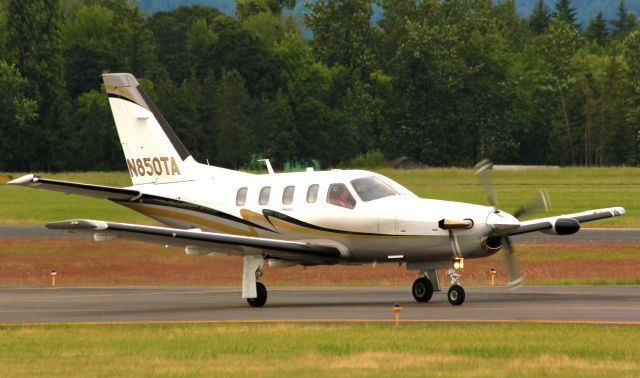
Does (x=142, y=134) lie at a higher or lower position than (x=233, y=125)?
lower

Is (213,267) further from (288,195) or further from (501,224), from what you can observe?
(501,224)

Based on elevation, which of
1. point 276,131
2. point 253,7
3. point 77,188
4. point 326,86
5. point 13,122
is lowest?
point 77,188

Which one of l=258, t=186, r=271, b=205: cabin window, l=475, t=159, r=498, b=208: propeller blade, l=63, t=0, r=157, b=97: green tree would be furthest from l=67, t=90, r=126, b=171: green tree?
l=475, t=159, r=498, b=208: propeller blade

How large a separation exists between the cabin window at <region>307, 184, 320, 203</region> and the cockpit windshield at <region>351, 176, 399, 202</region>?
0.95m

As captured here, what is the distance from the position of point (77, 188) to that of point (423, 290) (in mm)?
7862

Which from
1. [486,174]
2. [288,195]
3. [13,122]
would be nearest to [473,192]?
[13,122]

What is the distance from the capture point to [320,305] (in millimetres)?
27875

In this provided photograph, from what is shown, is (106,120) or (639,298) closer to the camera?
(639,298)

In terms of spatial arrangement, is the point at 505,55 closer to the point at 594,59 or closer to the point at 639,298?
the point at 594,59

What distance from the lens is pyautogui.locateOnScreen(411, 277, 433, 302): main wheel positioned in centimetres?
2786

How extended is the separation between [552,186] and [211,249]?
6381 centimetres

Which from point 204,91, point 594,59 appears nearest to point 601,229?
point 204,91

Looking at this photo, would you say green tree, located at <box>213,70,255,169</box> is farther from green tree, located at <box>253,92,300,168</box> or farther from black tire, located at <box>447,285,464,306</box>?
black tire, located at <box>447,285,464,306</box>

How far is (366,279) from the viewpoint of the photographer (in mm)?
38094
